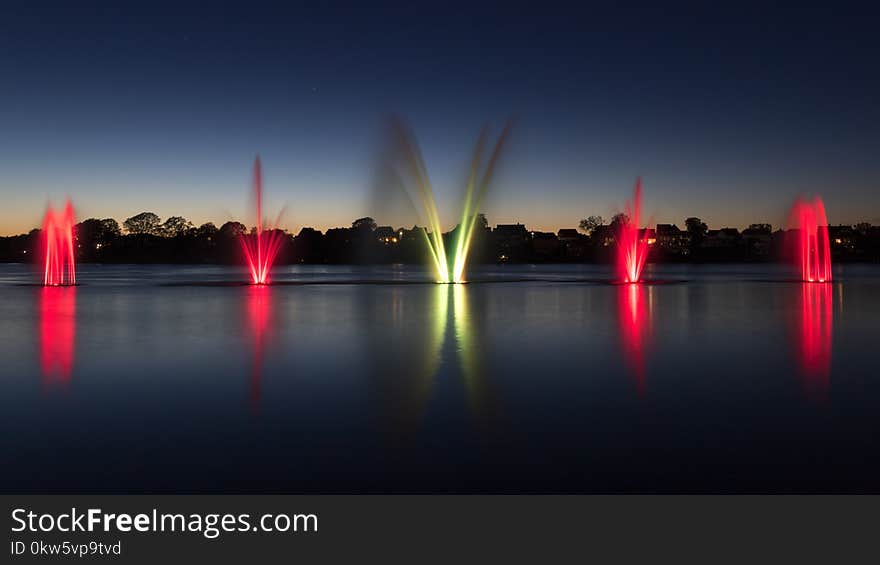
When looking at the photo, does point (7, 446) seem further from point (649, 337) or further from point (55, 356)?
point (649, 337)

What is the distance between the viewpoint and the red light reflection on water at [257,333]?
10.8 meters

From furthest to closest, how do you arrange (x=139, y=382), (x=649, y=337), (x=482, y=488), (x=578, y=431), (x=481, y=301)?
1. (x=481, y=301)
2. (x=649, y=337)
3. (x=139, y=382)
4. (x=578, y=431)
5. (x=482, y=488)

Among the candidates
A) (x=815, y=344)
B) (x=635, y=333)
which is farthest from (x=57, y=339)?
(x=815, y=344)

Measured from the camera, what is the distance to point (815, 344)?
16953 mm

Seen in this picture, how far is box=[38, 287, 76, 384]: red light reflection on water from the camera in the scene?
12711 millimetres

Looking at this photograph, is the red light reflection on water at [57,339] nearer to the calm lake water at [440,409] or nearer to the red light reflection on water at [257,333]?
the calm lake water at [440,409]

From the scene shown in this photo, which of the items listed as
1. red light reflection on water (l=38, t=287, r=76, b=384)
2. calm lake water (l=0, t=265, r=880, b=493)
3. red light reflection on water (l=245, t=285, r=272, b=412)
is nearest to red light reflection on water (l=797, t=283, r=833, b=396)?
calm lake water (l=0, t=265, r=880, b=493)

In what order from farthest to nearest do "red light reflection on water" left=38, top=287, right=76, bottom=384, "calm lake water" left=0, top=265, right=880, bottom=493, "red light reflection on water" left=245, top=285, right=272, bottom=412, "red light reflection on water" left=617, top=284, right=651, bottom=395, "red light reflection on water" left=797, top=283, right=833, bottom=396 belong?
"red light reflection on water" left=617, top=284, right=651, bottom=395, "red light reflection on water" left=38, top=287, right=76, bottom=384, "red light reflection on water" left=797, top=283, right=833, bottom=396, "red light reflection on water" left=245, top=285, right=272, bottom=412, "calm lake water" left=0, top=265, right=880, bottom=493

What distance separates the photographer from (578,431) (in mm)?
8258

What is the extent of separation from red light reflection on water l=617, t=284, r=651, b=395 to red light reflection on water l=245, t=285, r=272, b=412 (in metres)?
5.48

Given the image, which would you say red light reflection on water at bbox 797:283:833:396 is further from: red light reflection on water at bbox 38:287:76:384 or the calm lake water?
red light reflection on water at bbox 38:287:76:384

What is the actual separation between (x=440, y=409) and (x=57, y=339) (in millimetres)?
12347

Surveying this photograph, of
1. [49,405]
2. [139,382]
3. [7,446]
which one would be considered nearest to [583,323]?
[139,382]
